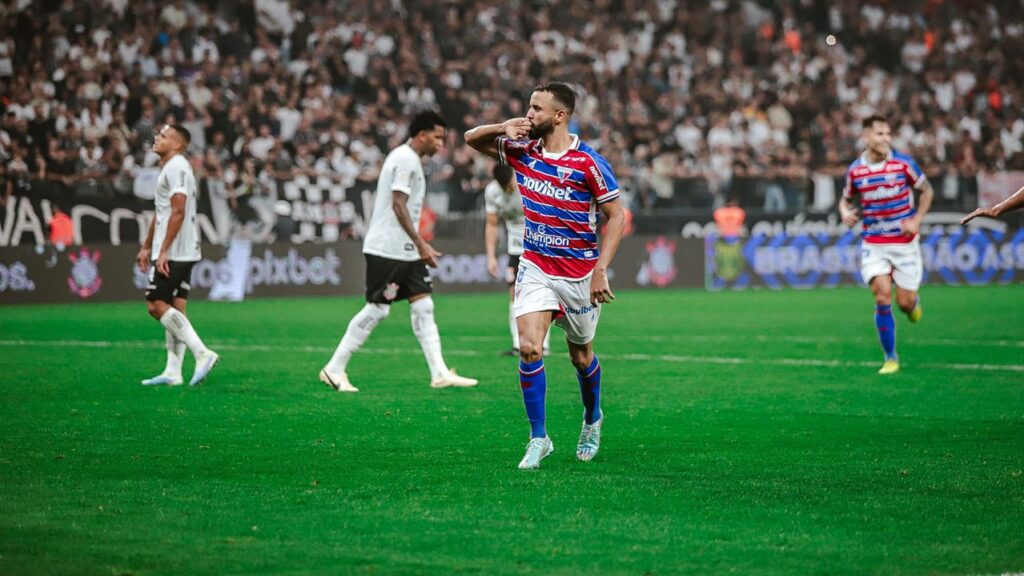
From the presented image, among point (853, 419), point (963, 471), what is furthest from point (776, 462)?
point (853, 419)

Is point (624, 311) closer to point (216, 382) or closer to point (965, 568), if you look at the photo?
point (216, 382)

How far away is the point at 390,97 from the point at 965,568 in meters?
23.9

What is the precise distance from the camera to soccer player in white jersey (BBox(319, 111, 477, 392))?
37.0ft

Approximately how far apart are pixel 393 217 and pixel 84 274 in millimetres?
12989

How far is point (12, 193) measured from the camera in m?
22.1

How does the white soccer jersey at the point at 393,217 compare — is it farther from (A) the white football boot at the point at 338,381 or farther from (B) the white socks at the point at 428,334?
(A) the white football boot at the point at 338,381

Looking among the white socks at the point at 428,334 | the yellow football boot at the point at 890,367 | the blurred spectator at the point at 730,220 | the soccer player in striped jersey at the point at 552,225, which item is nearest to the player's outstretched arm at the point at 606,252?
the soccer player in striped jersey at the point at 552,225

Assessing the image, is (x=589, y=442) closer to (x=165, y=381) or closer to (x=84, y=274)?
(x=165, y=381)

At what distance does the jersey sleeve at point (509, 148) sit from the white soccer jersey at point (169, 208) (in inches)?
189

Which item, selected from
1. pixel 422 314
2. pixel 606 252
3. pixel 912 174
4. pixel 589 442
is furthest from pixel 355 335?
pixel 912 174

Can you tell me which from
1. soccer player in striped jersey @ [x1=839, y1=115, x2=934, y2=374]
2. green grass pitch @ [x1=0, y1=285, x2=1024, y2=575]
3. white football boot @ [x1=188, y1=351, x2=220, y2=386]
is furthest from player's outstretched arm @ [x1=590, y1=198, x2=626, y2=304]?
soccer player in striped jersey @ [x1=839, y1=115, x2=934, y2=374]

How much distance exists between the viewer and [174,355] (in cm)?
1173

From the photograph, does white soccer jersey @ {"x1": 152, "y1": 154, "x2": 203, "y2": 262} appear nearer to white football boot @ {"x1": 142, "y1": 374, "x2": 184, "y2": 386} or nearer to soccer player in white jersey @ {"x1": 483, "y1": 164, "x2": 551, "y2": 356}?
white football boot @ {"x1": 142, "y1": 374, "x2": 184, "y2": 386}

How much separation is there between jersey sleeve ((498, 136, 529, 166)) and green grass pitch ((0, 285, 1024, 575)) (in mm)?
1734
